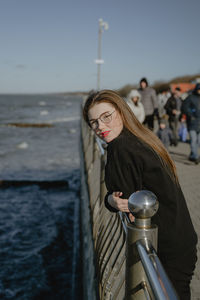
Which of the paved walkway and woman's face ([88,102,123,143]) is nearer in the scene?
woman's face ([88,102,123,143])

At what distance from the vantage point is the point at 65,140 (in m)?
23.6

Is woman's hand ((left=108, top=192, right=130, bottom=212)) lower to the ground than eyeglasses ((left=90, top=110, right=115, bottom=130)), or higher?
lower

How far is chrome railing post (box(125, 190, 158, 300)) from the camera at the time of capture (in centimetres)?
126

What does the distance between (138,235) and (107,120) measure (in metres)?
0.88

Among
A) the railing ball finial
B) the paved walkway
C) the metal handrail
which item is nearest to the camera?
the metal handrail

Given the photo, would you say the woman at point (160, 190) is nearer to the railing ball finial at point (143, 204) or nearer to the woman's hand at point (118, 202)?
the woman's hand at point (118, 202)

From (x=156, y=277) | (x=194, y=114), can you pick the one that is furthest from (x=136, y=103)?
(x=156, y=277)

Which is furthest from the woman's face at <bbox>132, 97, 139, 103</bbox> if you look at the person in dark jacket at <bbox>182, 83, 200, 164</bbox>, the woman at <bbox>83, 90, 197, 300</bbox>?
the woman at <bbox>83, 90, 197, 300</bbox>

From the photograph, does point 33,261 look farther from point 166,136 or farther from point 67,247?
point 166,136

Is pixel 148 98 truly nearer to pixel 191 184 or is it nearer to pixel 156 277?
pixel 191 184

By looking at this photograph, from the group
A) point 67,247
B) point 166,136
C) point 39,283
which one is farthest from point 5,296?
point 166,136

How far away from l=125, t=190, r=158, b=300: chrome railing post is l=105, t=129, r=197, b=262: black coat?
309 mm

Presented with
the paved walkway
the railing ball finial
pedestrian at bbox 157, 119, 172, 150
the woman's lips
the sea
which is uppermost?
the woman's lips

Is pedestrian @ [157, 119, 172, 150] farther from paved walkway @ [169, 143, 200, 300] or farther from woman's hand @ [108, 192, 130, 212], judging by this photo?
woman's hand @ [108, 192, 130, 212]
